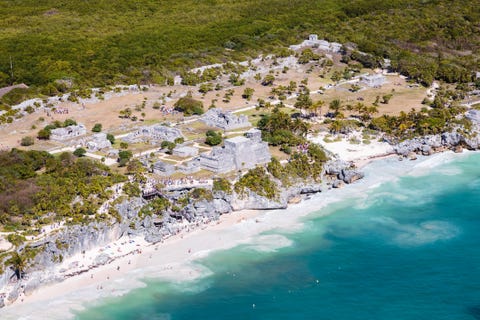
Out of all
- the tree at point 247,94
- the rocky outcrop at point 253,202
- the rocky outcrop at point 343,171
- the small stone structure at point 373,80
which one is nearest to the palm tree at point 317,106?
the tree at point 247,94

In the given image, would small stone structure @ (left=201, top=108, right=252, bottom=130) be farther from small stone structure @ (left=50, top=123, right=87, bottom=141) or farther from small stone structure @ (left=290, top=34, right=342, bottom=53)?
small stone structure @ (left=290, top=34, right=342, bottom=53)

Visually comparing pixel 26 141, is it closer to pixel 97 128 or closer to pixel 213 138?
pixel 97 128

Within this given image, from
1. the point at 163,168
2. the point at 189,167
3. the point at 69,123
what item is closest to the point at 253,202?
the point at 189,167

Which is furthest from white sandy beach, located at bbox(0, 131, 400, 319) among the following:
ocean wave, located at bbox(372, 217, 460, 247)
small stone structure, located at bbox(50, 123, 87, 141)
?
small stone structure, located at bbox(50, 123, 87, 141)

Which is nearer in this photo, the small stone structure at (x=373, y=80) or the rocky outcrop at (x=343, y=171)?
the rocky outcrop at (x=343, y=171)

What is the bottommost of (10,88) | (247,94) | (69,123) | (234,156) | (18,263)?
(247,94)

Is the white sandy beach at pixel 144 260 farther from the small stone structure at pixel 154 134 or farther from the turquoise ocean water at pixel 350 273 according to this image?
the small stone structure at pixel 154 134
